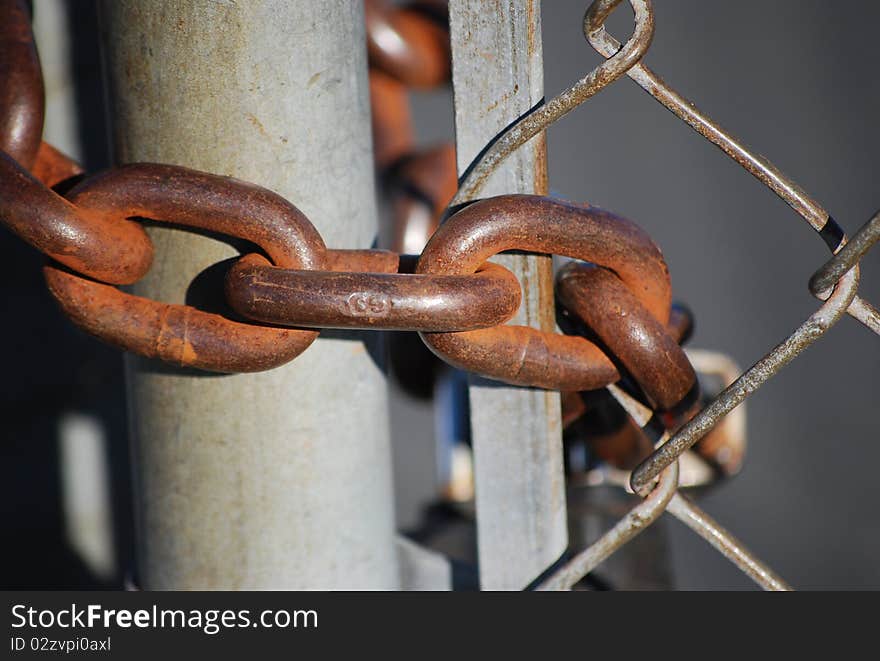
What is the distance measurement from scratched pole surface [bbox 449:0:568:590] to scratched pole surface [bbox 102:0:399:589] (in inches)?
2.7

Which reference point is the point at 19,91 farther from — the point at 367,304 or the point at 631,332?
the point at 631,332

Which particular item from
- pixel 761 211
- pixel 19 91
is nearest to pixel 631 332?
pixel 19 91

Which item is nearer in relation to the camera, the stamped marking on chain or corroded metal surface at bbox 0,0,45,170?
the stamped marking on chain

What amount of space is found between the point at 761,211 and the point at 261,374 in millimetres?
2009

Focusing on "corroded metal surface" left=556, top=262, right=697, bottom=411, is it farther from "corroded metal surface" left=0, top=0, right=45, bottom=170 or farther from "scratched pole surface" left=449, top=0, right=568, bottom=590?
"corroded metal surface" left=0, top=0, right=45, bottom=170

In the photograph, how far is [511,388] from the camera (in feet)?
2.11

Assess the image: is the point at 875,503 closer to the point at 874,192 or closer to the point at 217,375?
the point at 874,192

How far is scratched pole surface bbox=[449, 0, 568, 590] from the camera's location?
57 cm

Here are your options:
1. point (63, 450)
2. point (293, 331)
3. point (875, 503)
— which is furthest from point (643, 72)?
point (875, 503)

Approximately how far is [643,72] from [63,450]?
771 mm

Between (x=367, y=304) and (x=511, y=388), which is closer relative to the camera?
(x=367, y=304)

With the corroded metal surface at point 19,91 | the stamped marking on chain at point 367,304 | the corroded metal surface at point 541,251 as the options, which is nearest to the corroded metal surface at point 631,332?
the corroded metal surface at point 541,251

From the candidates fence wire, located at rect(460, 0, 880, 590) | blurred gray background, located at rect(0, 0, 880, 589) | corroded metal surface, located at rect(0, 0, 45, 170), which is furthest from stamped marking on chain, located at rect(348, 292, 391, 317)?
blurred gray background, located at rect(0, 0, 880, 589)

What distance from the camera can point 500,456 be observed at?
0.66 m
